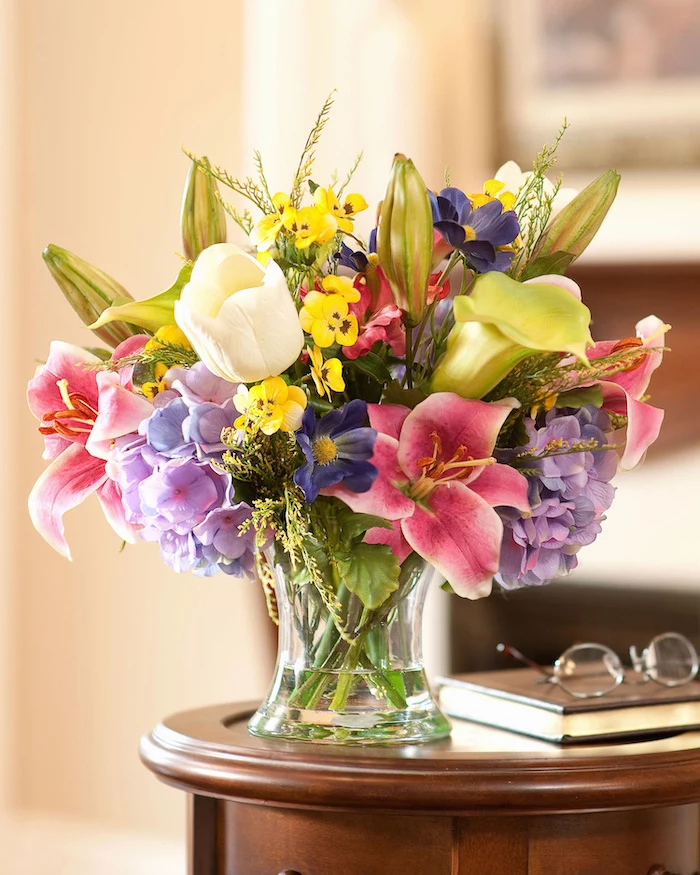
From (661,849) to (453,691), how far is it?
9.4 inches

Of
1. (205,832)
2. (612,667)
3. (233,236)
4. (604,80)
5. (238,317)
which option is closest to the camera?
(238,317)

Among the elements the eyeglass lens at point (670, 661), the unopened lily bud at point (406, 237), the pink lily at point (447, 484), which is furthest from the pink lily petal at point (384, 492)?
the eyeglass lens at point (670, 661)

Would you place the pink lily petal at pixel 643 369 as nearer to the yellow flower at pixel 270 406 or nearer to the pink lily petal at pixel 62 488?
the yellow flower at pixel 270 406

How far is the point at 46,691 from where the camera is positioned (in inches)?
104

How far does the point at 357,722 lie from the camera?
93 centimetres

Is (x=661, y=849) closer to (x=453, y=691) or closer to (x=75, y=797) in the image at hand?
(x=453, y=691)

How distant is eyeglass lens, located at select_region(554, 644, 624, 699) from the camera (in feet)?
3.76

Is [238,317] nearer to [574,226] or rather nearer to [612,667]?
[574,226]

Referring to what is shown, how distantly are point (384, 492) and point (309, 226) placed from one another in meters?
0.19

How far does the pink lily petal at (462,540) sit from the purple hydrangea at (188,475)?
12 centimetres

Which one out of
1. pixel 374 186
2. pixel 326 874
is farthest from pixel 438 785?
pixel 374 186

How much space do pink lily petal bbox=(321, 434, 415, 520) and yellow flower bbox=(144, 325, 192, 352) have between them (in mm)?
159

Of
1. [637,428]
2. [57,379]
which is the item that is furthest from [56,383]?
[637,428]

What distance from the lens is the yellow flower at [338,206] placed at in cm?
89
